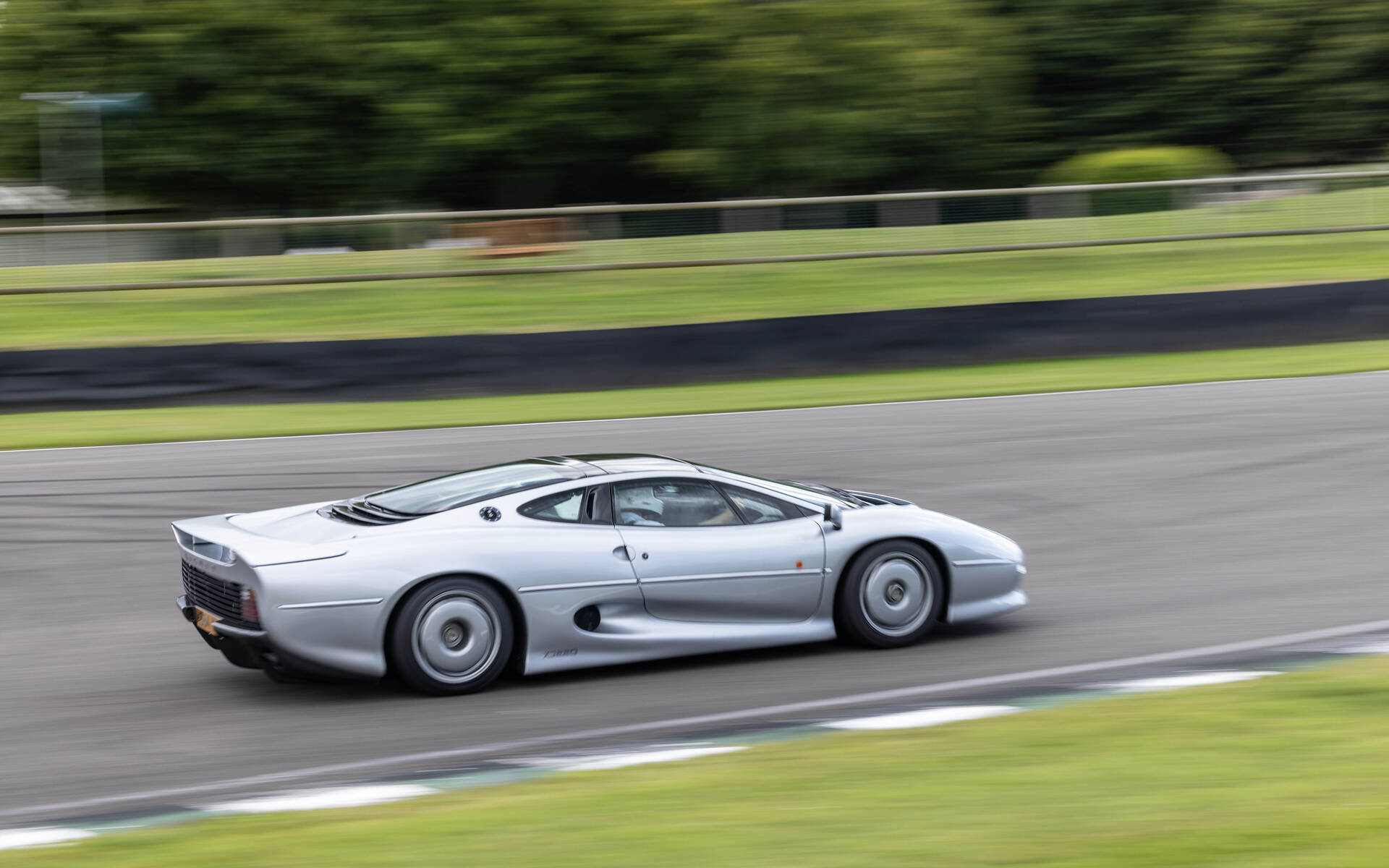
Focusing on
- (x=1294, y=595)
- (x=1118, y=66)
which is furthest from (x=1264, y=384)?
(x=1118, y=66)

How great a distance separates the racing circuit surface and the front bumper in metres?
0.17

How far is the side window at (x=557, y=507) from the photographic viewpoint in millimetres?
6816

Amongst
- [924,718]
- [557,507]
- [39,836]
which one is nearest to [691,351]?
[557,507]

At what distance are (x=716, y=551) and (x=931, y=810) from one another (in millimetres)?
→ 2547

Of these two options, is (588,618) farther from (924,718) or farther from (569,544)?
(924,718)

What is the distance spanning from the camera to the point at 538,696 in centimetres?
656

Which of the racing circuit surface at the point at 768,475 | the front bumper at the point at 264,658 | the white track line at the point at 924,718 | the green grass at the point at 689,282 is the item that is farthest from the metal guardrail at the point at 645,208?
the white track line at the point at 924,718

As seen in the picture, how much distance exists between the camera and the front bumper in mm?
6238

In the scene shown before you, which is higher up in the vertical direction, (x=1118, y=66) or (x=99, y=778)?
(x=1118, y=66)

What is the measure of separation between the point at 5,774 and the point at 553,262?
15412mm

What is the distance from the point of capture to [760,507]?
23.9ft

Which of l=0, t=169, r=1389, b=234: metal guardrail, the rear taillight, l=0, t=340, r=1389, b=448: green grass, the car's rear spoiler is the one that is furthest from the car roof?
l=0, t=169, r=1389, b=234: metal guardrail

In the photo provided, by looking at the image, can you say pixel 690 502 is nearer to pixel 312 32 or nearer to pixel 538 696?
pixel 538 696

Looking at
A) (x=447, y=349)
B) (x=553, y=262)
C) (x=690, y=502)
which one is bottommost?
(x=690, y=502)
